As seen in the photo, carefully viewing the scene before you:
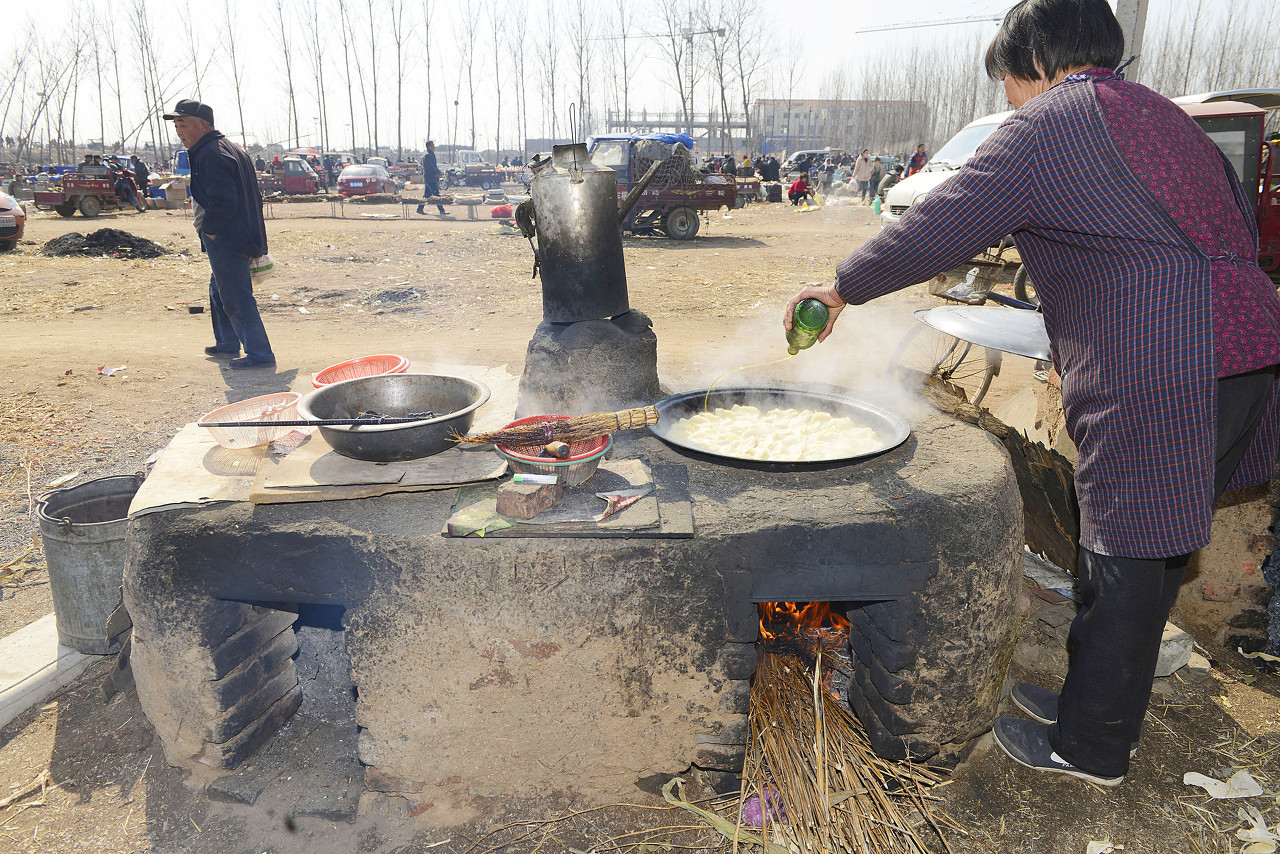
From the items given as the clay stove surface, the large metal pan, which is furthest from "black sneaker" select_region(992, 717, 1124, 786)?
the large metal pan

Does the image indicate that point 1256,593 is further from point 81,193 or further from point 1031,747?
point 81,193

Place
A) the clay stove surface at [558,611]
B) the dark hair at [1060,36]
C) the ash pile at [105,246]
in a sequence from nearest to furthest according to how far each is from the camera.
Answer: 1. the dark hair at [1060,36]
2. the clay stove surface at [558,611]
3. the ash pile at [105,246]

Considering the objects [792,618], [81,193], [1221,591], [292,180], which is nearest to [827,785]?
[792,618]

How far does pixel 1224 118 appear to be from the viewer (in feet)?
23.4

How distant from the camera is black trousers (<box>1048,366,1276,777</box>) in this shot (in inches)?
79.0

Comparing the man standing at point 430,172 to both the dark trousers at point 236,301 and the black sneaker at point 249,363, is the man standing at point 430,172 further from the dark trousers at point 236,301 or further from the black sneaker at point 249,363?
the black sneaker at point 249,363

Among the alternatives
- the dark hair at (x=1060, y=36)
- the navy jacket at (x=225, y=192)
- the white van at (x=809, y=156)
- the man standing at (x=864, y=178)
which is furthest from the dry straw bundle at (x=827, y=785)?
the white van at (x=809, y=156)

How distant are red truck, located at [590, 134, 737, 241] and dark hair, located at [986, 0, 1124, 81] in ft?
42.4

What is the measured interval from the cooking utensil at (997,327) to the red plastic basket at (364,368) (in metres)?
2.12

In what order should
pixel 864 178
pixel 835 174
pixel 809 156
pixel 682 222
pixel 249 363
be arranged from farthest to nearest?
pixel 809 156 → pixel 835 174 → pixel 864 178 → pixel 682 222 → pixel 249 363

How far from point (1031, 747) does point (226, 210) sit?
19.6ft

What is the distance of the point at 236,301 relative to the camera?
6.06 meters

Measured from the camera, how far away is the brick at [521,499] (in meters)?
2.02

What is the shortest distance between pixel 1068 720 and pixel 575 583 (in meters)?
1.52
